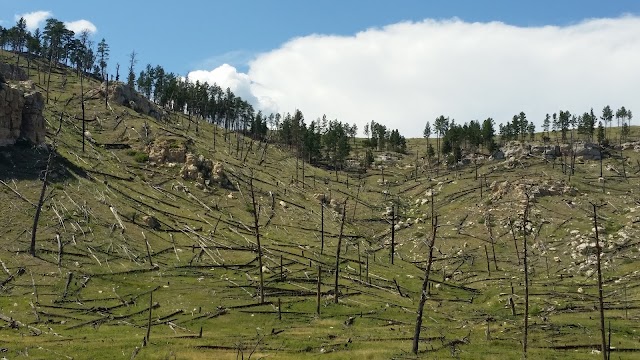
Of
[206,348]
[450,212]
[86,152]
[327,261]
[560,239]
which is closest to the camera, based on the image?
[206,348]

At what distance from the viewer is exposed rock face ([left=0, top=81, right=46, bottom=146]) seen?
9781cm

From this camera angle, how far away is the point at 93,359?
41938 mm

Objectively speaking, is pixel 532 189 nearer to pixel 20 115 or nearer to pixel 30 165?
pixel 30 165

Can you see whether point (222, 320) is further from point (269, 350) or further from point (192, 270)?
point (192, 270)

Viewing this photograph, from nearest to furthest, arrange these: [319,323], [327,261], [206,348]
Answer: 1. [206,348]
2. [319,323]
3. [327,261]

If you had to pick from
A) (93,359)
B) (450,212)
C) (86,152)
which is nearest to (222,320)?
(93,359)

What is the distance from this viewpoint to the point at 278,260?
9056 cm

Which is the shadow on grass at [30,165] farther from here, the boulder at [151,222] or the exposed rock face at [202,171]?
the exposed rock face at [202,171]

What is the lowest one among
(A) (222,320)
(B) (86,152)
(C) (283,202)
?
(A) (222,320)

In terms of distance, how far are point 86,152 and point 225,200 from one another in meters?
35.6

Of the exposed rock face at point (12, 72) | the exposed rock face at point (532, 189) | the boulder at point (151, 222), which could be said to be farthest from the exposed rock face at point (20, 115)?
the exposed rock face at point (532, 189)

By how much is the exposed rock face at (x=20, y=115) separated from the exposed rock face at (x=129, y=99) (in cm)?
6456

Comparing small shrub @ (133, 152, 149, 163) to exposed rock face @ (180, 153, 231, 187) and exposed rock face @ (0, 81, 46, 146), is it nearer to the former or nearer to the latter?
exposed rock face @ (180, 153, 231, 187)

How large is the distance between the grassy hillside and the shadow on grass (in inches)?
14.5
